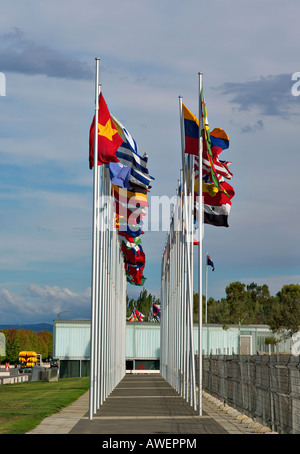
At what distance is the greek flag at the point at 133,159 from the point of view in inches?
1030

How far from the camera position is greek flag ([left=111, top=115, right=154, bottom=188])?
1030 inches

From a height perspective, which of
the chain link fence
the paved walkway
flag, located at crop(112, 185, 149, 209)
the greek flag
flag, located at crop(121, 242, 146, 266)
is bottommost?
the paved walkway

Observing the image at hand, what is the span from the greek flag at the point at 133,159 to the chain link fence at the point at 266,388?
7038 mm

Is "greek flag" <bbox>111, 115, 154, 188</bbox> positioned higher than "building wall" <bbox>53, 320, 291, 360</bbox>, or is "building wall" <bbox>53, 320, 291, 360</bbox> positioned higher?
"greek flag" <bbox>111, 115, 154, 188</bbox>

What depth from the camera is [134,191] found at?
29.1m

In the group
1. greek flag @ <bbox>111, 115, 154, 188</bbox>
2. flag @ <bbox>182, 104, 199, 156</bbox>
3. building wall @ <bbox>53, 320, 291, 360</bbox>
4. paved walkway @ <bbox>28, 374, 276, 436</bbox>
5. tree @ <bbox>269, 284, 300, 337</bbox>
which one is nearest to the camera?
paved walkway @ <bbox>28, 374, 276, 436</bbox>

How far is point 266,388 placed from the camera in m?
16.9

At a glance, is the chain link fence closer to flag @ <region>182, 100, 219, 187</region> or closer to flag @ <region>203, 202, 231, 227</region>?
flag @ <region>203, 202, 231, 227</region>

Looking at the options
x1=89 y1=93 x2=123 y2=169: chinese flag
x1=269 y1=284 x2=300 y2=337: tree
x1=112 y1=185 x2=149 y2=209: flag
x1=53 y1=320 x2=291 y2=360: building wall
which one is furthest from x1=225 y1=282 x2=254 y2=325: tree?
x1=89 y1=93 x2=123 y2=169: chinese flag

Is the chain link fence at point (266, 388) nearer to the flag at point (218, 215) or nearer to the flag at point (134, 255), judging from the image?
the flag at point (218, 215)

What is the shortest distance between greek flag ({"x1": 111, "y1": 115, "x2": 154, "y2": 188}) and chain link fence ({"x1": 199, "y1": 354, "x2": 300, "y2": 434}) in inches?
277

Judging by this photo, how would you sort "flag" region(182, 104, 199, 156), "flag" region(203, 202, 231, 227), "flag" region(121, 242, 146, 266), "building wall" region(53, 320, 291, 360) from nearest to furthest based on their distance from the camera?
"flag" region(182, 104, 199, 156), "flag" region(203, 202, 231, 227), "flag" region(121, 242, 146, 266), "building wall" region(53, 320, 291, 360)
